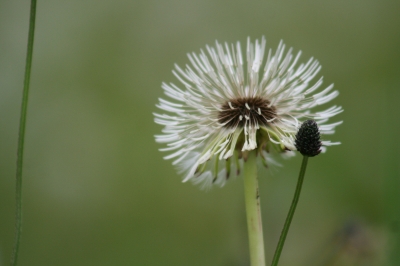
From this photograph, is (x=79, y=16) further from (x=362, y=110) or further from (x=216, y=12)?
(x=362, y=110)

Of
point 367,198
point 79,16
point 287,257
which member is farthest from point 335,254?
point 79,16

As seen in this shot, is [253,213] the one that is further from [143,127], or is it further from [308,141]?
[143,127]

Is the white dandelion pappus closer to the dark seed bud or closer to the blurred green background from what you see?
the dark seed bud

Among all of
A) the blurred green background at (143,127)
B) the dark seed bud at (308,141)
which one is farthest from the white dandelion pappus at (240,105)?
the blurred green background at (143,127)

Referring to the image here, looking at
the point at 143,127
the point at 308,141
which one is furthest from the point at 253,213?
the point at 143,127

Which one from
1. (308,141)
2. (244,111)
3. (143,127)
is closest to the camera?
(308,141)

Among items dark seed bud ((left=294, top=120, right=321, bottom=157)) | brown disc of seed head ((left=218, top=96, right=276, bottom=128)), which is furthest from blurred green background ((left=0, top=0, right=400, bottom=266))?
dark seed bud ((left=294, top=120, right=321, bottom=157))
